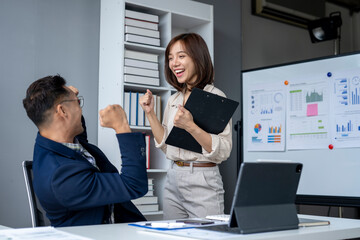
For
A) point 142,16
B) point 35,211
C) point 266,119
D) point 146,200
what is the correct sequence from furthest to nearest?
point 142,16
point 146,200
point 266,119
point 35,211

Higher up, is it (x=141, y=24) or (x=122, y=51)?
(x=141, y=24)

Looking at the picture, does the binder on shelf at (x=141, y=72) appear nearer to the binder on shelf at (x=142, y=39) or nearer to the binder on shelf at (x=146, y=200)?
the binder on shelf at (x=142, y=39)

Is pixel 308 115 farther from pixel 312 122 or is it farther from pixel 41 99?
pixel 41 99

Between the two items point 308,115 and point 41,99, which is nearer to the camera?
point 41,99

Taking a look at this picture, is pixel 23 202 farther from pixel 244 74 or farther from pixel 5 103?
pixel 244 74

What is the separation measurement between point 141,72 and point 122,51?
22 cm

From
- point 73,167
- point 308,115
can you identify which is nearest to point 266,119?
point 308,115

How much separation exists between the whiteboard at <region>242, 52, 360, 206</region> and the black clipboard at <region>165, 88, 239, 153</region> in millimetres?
1048

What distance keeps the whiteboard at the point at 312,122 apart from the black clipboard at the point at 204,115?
1.05 m

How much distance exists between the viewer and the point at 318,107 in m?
2.85

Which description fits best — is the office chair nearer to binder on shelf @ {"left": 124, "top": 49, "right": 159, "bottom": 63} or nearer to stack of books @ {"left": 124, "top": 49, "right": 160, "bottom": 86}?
stack of books @ {"left": 124, "top": 49, "right": 160, "bottom": 86}

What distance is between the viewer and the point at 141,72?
3.31 meters

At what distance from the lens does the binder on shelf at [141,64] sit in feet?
10.6

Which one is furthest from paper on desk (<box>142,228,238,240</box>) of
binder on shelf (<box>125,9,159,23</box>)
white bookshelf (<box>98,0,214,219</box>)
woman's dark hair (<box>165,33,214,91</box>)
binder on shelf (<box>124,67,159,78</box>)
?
binder on shelf (<box>125,9,159,23</box>)
